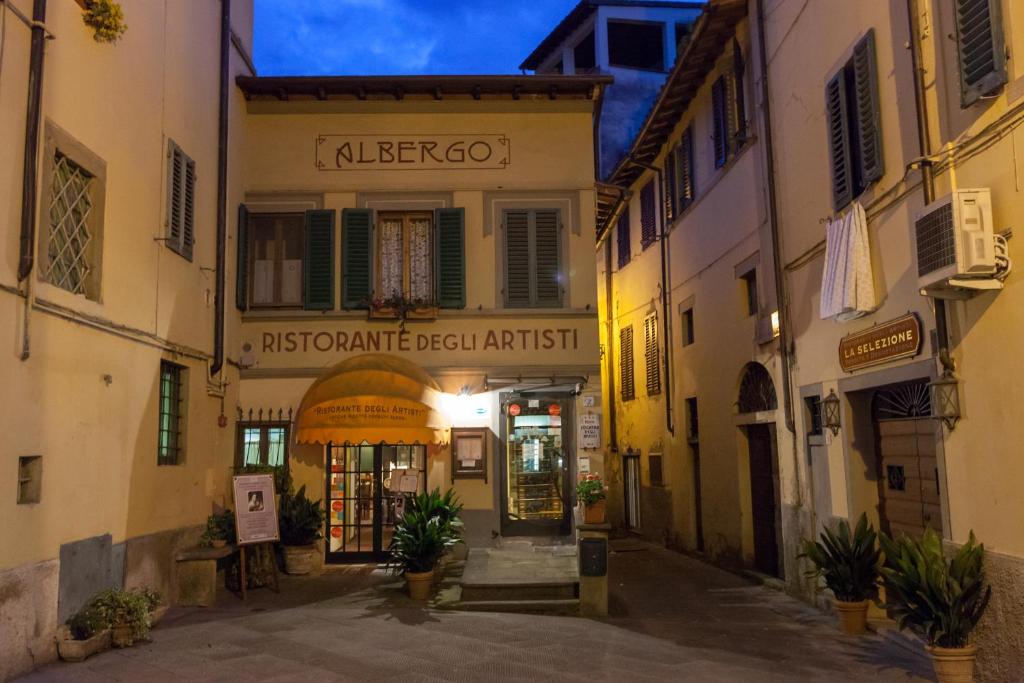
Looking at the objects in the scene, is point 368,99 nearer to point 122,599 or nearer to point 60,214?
point 60,214

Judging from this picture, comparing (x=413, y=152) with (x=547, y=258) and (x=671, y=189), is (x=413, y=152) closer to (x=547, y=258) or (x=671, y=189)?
(x=547, y=258)

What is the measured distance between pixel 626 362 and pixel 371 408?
38.5 feet

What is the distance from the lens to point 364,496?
1366 cm

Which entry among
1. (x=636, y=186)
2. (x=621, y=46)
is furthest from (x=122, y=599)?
(x=621, y=46)

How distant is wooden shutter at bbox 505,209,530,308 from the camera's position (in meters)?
14.0

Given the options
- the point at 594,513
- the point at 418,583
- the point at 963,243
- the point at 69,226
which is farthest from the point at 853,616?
the point at 69,226

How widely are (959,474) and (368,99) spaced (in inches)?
426

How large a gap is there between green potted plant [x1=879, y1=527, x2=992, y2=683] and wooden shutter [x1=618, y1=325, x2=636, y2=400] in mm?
14835

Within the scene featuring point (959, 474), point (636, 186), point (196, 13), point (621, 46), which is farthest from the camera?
point (621, 46)

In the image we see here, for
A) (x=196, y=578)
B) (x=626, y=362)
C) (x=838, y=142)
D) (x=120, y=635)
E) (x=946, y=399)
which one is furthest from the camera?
(x=626, y=362)

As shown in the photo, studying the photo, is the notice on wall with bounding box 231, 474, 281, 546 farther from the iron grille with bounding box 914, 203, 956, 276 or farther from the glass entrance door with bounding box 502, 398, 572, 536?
the iron grille with bounding box 914, 203, 956, 276

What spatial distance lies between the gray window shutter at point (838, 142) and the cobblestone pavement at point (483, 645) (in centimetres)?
514

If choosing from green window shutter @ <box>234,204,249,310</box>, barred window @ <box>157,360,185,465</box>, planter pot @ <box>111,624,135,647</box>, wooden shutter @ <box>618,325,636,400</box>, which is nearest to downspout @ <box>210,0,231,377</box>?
green window shutter @ <box>234,204,249,310</box>

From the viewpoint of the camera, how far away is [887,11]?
8781mm
